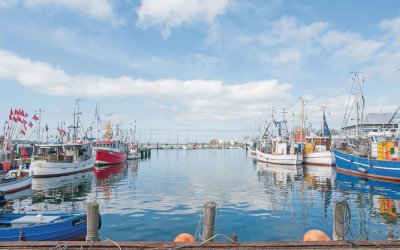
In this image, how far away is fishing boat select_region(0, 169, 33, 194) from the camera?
93.9ft

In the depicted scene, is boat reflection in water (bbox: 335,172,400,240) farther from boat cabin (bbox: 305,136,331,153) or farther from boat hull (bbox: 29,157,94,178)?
boat hull (bbox: 29,157,94,178)

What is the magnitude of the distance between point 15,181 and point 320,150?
5532 centimetres

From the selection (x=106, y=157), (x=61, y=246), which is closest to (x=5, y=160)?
(x=106, y=157)

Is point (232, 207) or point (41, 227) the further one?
point (232, 207)

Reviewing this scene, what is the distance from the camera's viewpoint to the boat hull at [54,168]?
139ft

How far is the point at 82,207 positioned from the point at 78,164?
28539 mm

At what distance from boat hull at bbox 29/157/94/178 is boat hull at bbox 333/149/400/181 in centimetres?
4130

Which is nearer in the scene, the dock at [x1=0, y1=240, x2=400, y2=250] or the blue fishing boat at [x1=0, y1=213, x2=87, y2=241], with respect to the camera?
the dock at [x1=0, y1=240, x2=400, y2=250]

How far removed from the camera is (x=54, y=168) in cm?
4388

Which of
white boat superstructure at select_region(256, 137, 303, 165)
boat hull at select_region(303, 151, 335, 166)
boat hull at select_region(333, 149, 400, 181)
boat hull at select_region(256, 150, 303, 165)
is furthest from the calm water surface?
Answer: white boat superstructure at select_region(256, 137, 303, 165)

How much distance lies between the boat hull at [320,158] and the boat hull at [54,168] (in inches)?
1740

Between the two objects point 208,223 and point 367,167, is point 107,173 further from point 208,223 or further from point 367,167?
point 208,223

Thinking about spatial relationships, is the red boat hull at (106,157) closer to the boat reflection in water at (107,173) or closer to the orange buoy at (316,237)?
the boat reflection in water at (107,173)

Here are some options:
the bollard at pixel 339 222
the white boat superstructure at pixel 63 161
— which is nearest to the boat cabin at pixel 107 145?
Result: the white boat superstructure at pixel 63 161
